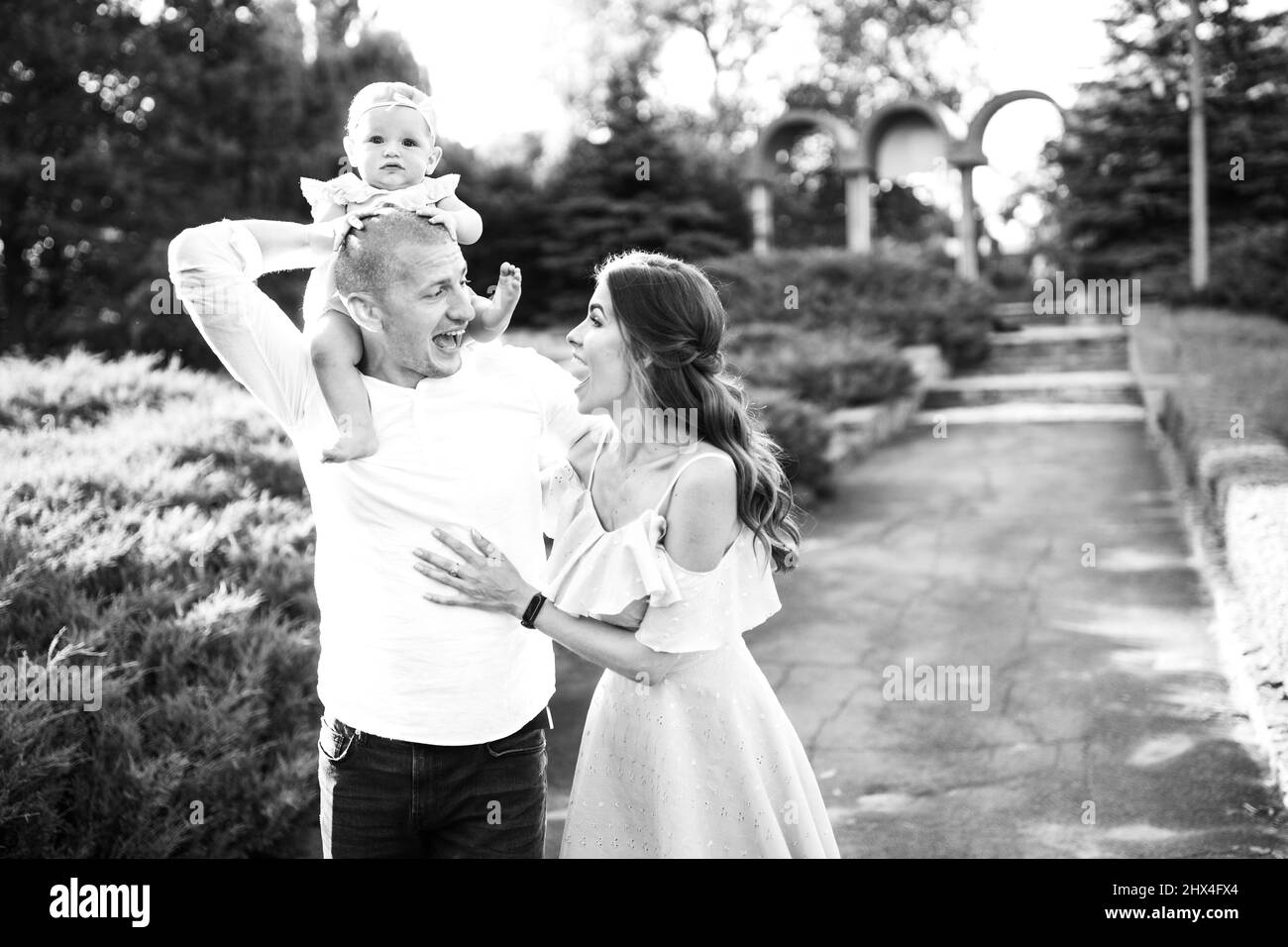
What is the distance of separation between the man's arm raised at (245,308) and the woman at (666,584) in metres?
0.43

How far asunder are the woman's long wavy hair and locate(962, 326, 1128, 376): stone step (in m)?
14.7

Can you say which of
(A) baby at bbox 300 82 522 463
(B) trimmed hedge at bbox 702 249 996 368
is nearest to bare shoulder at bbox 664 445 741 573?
(A) baby at bbox 300 82 522 463

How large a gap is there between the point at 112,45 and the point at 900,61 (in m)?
25.6

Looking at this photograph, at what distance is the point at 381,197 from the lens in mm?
2598

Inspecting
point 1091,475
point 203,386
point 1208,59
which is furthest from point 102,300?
point 1208,59

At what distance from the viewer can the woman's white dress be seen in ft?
8.02

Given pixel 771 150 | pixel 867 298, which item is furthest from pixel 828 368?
pixel 771 150

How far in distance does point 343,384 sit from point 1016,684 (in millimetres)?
4195

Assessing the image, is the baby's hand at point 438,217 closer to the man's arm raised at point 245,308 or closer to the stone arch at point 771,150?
the man's arm raised at point 245,308

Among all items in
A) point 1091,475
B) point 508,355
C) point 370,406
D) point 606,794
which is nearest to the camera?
point 370,406

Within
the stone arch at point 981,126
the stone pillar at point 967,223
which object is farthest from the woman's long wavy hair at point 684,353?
the stone arch at point 981,126

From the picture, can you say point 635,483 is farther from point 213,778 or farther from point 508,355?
point 213,778

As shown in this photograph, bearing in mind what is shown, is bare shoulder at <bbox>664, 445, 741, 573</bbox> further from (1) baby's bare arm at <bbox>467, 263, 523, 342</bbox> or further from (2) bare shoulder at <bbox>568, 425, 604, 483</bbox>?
(1) baby's bare arm at <bbox>467, 263, 523, 342</bbox>

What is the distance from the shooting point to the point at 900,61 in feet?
129
